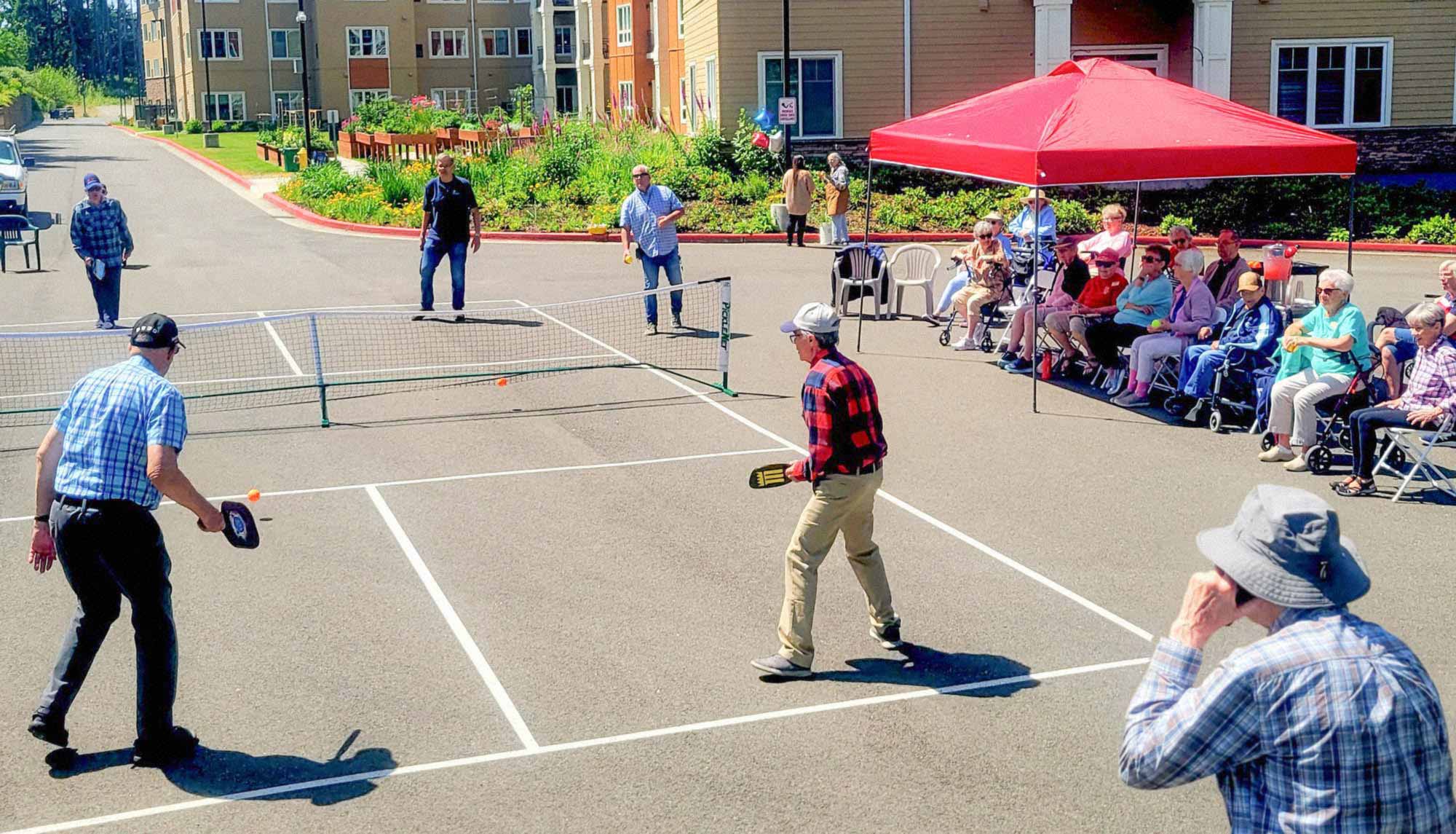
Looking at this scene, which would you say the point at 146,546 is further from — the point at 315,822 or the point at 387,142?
the point at 387,142

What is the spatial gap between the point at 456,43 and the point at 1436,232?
67.9 m

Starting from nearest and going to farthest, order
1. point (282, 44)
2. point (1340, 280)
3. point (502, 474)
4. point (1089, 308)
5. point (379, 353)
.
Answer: point (1340, 280)
point (502, 474)
point (1089, 308)
point (379, 353)
point (282, 44)

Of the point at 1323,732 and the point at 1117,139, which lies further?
the point at 1117,139

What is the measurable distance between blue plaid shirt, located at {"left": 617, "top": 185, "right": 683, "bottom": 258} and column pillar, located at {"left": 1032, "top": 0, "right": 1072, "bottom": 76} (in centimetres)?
1832

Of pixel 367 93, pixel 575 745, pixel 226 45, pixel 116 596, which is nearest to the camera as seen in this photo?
pixel 116 596

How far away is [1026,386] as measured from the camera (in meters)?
15.8

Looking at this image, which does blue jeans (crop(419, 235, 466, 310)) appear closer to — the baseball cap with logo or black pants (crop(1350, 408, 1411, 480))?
black pants (crop(1350, 408, 1411, 480))

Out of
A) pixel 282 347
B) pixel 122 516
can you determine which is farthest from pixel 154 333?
pixel 282 347

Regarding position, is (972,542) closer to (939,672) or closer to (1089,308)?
(939,672)

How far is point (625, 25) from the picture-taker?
Answer: 58344 mm

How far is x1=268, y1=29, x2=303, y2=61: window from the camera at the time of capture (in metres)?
90.3

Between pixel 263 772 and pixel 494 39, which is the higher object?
pixel 494 39

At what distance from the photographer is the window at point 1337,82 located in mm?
35188

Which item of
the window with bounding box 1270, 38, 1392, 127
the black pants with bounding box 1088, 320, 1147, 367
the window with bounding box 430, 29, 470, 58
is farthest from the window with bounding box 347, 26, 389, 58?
the black pants with bounding box 1088, 320, 1147, 367
